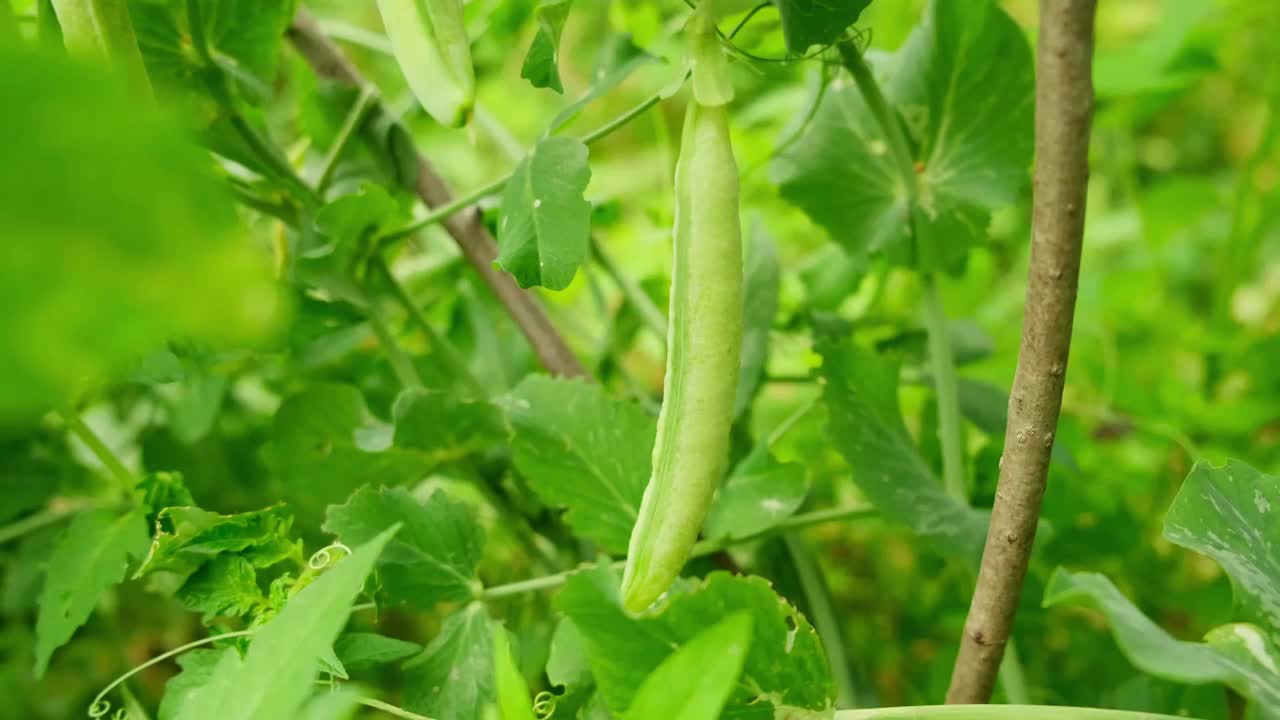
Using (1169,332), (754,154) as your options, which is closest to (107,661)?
(754,154)

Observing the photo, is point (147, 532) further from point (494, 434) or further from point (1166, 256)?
point (1166, 256)

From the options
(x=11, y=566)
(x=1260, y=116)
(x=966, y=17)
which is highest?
(x=966, y=17)

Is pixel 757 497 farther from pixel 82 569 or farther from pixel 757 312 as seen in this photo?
pixel 82 569

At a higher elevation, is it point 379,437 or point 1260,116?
point 379,437

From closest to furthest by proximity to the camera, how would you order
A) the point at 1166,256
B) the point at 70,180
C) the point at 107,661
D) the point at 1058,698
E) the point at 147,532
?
the point at 70,180 → the point at 147,532 → the point at 1058,698 → the point at 107,661 → the point at 1166,256

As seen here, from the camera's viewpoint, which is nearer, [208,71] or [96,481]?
[208,71]

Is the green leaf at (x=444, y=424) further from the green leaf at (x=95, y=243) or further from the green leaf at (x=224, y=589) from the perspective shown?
the green leaf at (x=95, y=243)
